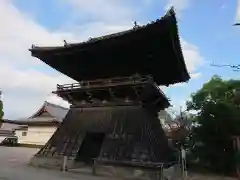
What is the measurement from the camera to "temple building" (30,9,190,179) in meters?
12.9

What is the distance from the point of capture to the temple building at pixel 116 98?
12852 mm

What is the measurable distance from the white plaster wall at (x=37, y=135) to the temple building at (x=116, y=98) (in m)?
19.4

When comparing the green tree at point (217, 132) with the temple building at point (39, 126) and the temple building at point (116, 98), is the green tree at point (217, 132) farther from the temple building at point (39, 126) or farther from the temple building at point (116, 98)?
the temple building at point (39, 126)

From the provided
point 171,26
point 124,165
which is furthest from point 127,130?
point 171,26

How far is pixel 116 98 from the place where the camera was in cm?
1518

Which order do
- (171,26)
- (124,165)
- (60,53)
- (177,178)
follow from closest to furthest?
1. (171,26)
2. (124,165)
3. (177,178)
4. (60,53)

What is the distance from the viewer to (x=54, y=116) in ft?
120

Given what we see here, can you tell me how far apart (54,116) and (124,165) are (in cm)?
2553

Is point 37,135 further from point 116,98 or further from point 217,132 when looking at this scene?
point 217,132

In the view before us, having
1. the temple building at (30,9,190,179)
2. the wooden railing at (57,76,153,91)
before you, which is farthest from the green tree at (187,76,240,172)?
the wooden railing at (57,76,153,91)

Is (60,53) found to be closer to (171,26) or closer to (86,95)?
(86,95)

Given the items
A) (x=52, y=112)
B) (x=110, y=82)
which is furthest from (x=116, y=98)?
(x=52, y=112)

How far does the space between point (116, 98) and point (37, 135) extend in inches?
947

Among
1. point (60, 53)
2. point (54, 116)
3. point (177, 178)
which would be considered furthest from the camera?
point (54, 116)
